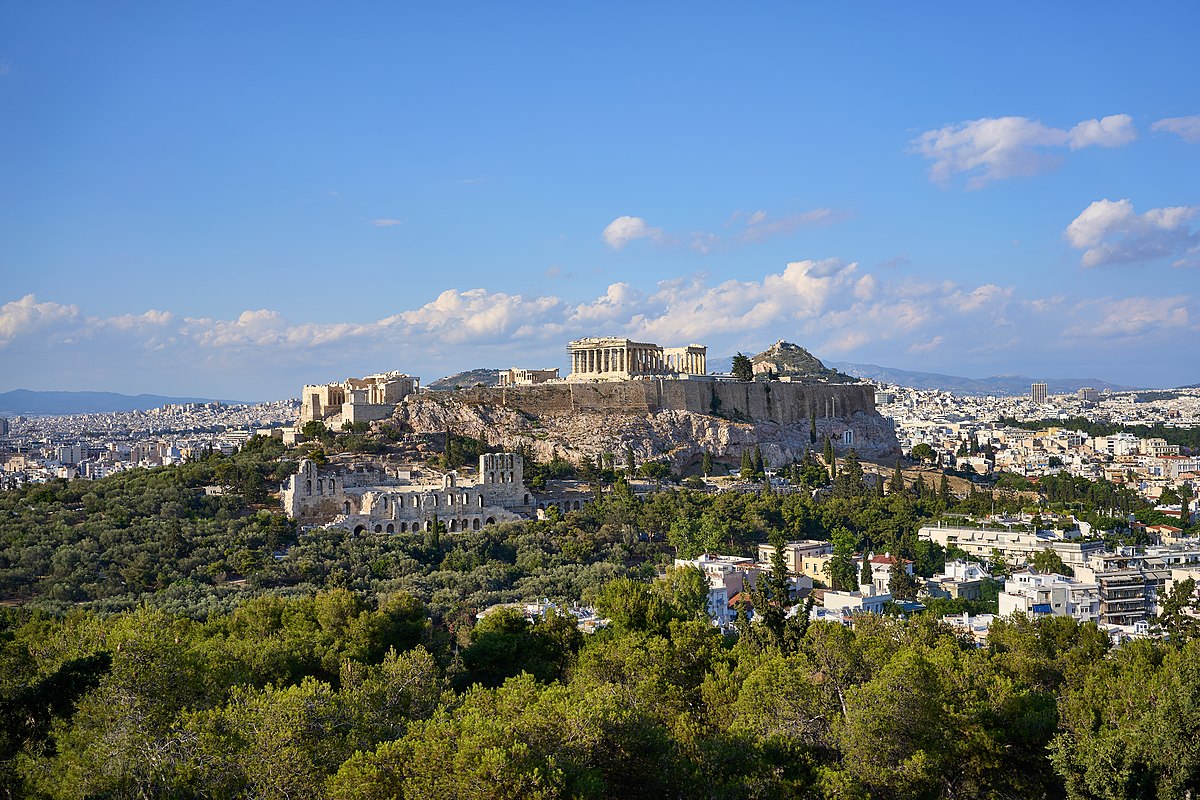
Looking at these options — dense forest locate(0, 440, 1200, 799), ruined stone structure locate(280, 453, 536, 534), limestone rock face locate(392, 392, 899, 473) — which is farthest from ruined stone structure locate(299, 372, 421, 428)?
dense forest locate(0, 440, 1200, 799)

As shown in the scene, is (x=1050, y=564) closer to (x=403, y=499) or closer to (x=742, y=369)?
(x=403, y=499)

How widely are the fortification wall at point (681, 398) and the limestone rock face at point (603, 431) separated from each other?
871 millimetres

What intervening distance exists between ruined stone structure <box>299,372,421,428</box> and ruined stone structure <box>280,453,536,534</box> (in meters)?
9.16

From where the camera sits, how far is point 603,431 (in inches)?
2272

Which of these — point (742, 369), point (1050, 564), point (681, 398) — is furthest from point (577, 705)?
point (742, 369)

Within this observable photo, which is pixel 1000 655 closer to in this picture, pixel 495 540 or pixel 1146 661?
pixel 1146 661

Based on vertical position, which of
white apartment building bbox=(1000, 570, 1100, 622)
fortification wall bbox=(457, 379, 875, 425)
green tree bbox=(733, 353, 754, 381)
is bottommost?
white apartment building bbox=(1000, 570, 1100, 622)

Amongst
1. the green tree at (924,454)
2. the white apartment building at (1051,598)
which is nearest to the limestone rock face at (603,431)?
the green tree at (924,454)

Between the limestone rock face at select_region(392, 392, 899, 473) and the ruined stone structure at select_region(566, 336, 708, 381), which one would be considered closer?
the limestone rock face at select_region(392, 392, 899, 473)

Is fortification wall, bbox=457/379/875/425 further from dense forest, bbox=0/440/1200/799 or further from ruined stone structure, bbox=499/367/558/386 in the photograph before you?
dense forest, bbox=0/440/1200/799

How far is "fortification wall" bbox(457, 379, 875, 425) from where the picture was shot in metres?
60.4

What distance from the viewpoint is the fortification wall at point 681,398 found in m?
60.4

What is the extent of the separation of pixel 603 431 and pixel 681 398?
720cm

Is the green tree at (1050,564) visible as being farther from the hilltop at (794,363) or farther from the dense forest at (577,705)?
the hilltop at (794,363)
